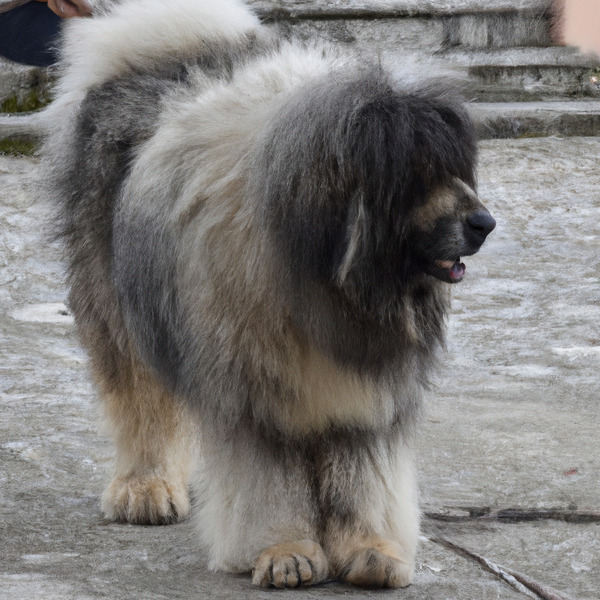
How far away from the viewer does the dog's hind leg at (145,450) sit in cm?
363

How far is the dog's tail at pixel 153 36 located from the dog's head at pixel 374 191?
947 millimetres

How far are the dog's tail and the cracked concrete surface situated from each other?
70cm

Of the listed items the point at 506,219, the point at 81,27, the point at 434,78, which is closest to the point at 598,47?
the point at 506,219

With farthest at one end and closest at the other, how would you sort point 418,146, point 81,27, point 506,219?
point 506,219 < point 81,27 < point 418,146

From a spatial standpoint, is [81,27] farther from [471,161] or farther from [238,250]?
[471,161]

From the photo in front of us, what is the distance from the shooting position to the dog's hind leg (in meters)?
3.63

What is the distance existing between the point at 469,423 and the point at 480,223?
7.09 ft

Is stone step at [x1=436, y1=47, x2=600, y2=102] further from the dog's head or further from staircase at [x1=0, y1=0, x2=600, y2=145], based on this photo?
the dog's head

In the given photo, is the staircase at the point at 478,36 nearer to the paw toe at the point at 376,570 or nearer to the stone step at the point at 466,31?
the stone step at the point at 466,31

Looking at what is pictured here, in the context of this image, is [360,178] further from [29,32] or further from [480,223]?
[29,32]

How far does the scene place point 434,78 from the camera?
9.47 ft

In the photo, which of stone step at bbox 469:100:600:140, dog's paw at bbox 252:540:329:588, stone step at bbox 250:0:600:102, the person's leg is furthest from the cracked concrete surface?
the person's leg

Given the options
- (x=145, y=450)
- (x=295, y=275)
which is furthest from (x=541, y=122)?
(x=295, y=275)

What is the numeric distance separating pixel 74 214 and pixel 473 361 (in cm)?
265
